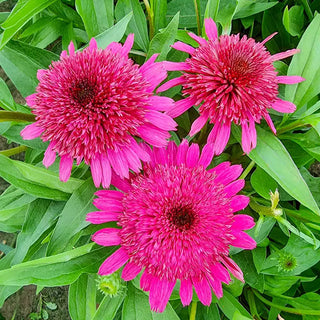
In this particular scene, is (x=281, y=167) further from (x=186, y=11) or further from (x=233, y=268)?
(x=186, y=11)

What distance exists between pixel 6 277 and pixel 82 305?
0.27 metres

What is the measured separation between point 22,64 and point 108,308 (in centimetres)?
45

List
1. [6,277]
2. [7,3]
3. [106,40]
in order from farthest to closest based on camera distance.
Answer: [7,3]
[106,40]
[6,277]

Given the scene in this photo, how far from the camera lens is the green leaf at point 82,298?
2.58 ft

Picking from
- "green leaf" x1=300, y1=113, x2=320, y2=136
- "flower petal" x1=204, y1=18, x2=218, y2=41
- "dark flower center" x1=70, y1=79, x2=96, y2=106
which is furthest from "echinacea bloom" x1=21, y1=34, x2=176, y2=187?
"green leaf" x1=300, y1=113, x2=320, y2=136

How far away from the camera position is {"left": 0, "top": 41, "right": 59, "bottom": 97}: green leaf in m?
0.73

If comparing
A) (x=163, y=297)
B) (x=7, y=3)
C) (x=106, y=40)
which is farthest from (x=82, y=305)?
(x=7, y=3)

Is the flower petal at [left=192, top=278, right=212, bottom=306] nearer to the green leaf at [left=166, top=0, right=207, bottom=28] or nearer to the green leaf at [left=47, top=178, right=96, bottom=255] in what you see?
the green leaf at [left=47, top=178, right=96, bottom=255]

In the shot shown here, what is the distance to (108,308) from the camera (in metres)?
0.74

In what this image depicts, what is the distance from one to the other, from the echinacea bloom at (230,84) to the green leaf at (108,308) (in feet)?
1.07

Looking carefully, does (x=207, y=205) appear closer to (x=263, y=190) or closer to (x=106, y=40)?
(x=263, y=190)

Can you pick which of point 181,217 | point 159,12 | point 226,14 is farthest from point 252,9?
point 181,217

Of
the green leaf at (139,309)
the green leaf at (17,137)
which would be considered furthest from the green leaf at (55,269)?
the green leaf at (17,137)

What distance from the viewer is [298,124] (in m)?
0.74
